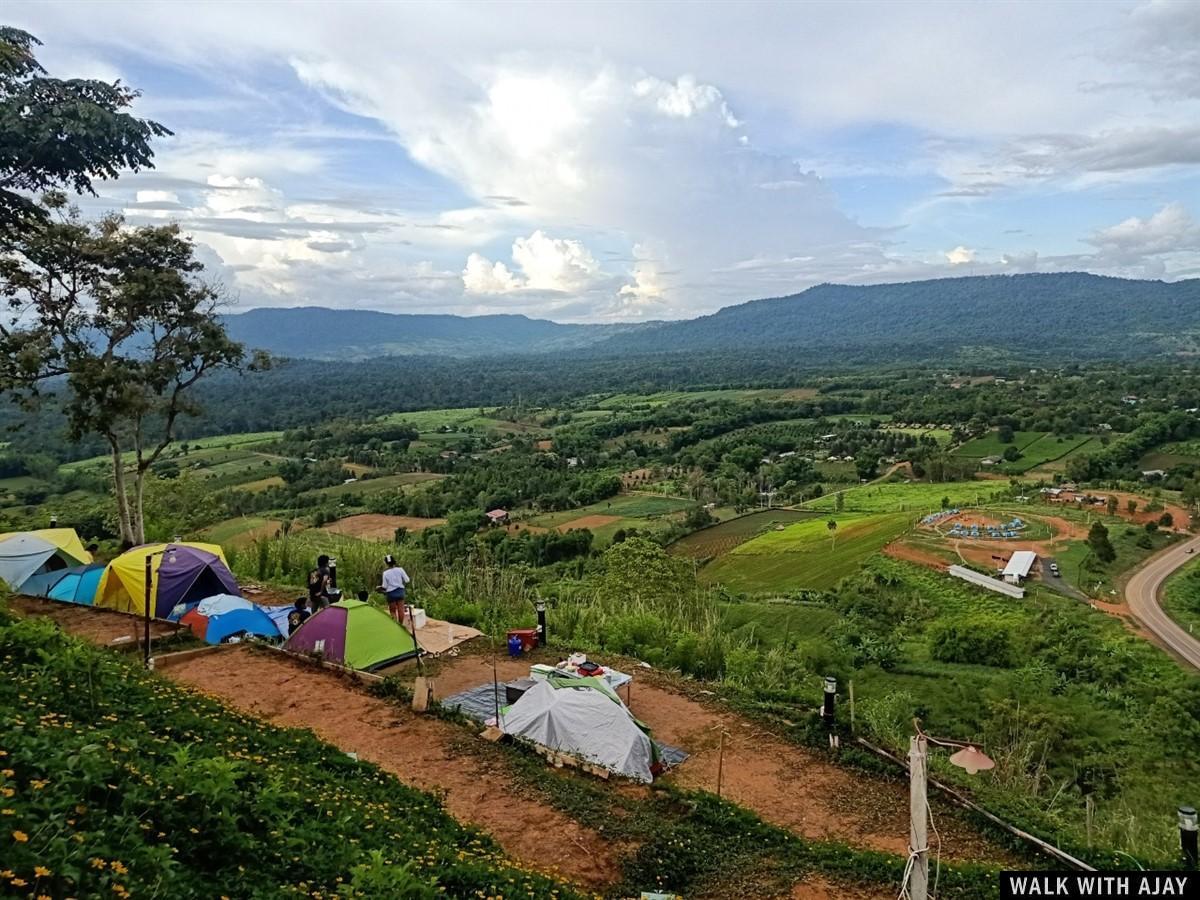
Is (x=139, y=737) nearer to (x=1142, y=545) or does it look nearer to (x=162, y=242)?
(x=162, y=242)

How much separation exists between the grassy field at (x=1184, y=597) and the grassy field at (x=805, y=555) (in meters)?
13.9

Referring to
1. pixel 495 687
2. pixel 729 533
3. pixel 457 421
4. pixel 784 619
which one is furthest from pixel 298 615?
pixel 457 421

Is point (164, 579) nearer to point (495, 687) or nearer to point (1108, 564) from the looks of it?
point (495, 687)

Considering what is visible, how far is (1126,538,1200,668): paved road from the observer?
3225cm

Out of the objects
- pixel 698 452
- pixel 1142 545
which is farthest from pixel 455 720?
pixel 698 452

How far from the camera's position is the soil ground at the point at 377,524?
49969mm

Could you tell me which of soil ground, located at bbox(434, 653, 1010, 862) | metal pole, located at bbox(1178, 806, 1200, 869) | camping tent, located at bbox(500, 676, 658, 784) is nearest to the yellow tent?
soil ground, located at bbox(434, 653, 1010, 862)

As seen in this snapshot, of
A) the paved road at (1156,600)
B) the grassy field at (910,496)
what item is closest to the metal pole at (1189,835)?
the paved road at (1156,600)

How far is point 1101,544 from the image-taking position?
42.5m

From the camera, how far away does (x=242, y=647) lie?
11.6 m

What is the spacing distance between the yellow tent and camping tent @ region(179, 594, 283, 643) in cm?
491

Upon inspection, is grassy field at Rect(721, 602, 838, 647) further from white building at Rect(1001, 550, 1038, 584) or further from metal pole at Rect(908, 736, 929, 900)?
metal pole at Rect(908, 736, 929, 900)

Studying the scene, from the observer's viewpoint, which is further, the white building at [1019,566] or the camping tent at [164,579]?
the white building at [1019,566]

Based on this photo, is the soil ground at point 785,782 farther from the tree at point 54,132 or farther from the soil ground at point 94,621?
the tree at point 54,132
